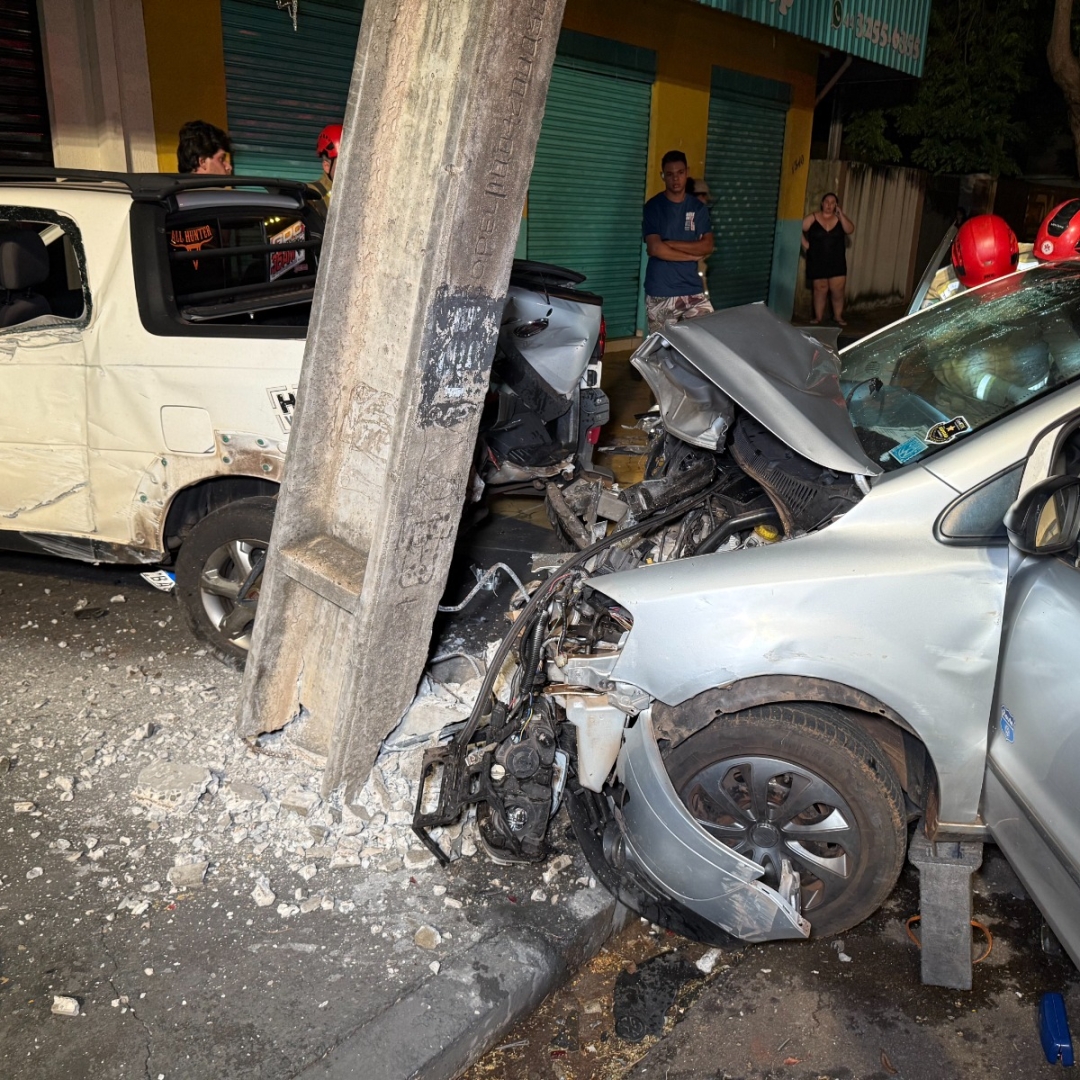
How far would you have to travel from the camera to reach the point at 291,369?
162 inches

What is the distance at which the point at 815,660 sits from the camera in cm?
277

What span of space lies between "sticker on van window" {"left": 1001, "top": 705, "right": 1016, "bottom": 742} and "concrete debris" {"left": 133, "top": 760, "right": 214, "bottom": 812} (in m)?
2.57

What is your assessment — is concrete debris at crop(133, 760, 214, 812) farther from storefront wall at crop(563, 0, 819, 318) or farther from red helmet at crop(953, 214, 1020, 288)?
storefront wall at crop(563, 0, 819, 318)

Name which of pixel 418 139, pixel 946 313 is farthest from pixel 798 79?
pixel 418 139

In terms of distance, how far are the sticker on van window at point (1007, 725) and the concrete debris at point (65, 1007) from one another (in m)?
2.55

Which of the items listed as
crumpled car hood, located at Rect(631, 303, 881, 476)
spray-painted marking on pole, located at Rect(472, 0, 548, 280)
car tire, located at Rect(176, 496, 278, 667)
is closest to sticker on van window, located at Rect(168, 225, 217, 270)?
car tire, located at Rect(176, 496, 278, 667)

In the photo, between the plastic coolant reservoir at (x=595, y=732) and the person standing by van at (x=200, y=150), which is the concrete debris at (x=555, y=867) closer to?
the plastic coolant reservoir at (x=595, y=732)

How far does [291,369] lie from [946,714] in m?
2.73

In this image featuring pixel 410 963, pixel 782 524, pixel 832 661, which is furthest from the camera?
pixel 782 524

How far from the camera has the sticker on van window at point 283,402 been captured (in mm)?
4121

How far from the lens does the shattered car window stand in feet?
10.00

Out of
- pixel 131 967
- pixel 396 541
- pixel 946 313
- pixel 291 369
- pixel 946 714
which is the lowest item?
pixel 131 967

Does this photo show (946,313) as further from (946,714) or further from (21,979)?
(21,979)

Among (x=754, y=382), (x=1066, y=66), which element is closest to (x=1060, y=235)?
(x=754, y=382)
